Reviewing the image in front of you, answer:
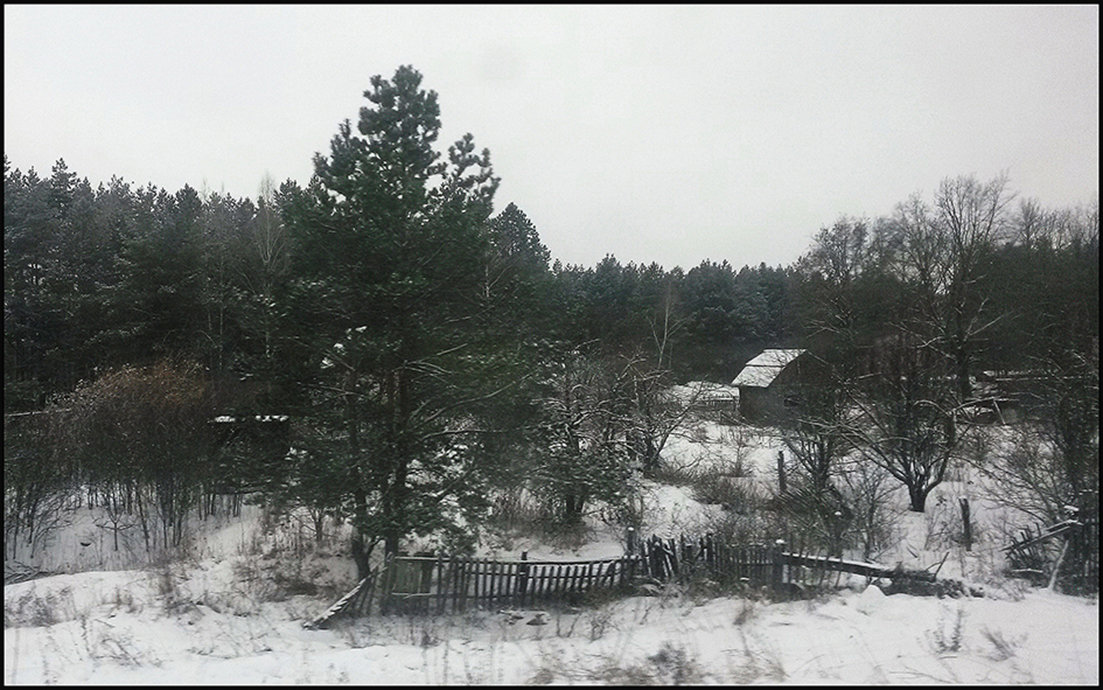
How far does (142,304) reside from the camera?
22891mm

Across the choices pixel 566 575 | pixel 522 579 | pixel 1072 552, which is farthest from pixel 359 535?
pixel 1072 552

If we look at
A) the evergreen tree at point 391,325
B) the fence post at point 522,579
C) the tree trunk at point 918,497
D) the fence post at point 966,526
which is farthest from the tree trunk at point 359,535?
the tree trunk at point 918,497

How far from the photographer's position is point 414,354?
11.5 metres

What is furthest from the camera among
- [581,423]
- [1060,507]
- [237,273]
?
[237,273]

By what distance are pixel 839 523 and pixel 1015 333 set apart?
7.91m

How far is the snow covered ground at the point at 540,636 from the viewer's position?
17.2ft

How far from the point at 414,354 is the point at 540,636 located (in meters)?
5.48

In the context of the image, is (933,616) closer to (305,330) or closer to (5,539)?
(305,330)

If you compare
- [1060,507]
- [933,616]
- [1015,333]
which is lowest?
[933,616]

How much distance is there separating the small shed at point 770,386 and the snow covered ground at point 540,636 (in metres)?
6.16

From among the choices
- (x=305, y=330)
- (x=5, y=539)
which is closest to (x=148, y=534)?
(x=5, y=539)

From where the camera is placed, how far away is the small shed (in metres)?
17.3

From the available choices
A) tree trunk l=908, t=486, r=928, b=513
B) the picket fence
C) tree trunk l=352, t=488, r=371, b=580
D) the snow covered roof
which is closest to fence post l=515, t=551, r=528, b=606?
the picket fence

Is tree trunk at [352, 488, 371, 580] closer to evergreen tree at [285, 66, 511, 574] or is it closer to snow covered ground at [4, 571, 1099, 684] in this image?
evergreen tree at [285, 66, 511, 574]
